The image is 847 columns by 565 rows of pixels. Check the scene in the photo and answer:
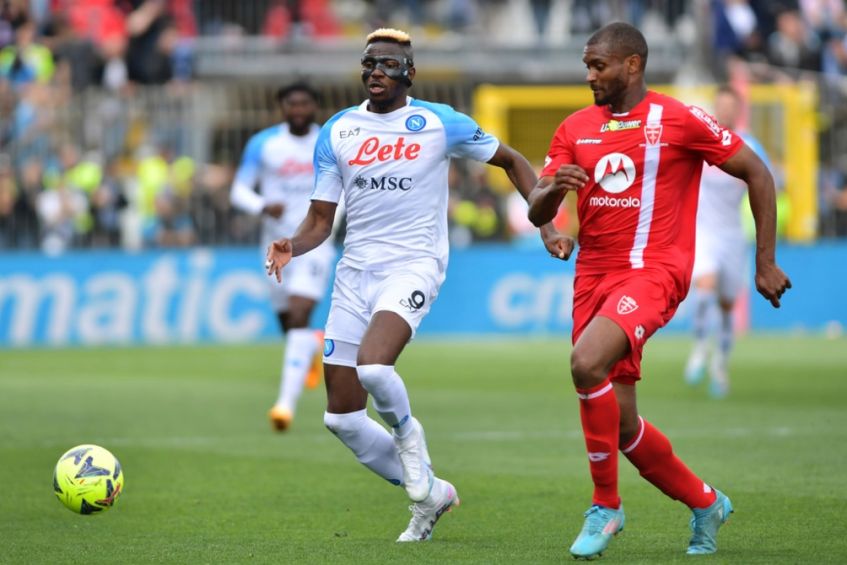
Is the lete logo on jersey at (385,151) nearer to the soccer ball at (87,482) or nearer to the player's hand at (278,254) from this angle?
the player's hand at (278,254)

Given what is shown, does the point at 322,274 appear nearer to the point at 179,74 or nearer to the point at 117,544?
the point at 117,544

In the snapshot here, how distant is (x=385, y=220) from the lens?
850cm

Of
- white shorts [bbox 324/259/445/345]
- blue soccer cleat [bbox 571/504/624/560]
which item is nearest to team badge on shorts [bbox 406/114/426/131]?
white shorts [bbox 324/259/445/345]

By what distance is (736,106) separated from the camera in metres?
15.7

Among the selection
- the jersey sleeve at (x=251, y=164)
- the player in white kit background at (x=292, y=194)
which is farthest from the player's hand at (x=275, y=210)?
the jersey sleeve at (x=251, y=164)

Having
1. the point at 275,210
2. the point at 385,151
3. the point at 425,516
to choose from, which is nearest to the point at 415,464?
the point at 425,516

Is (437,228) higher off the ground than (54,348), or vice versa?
(437,228)

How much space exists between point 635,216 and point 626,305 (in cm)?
48

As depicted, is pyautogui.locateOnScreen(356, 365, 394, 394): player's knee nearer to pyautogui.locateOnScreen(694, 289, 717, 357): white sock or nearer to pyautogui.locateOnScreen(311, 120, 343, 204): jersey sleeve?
pyautogui.locateOnScreen(311, 120, 343, 204): jersey sleeve

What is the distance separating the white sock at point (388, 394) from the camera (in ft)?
26.3

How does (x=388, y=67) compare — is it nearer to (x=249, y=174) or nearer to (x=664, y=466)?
(x=664, y=466)

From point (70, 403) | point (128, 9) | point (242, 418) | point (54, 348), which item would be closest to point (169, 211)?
point (54, 348)

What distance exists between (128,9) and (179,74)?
1482 mm

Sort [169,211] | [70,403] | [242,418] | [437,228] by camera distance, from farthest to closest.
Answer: [169,211]
[70,403]
[242,418]
[437,228]
